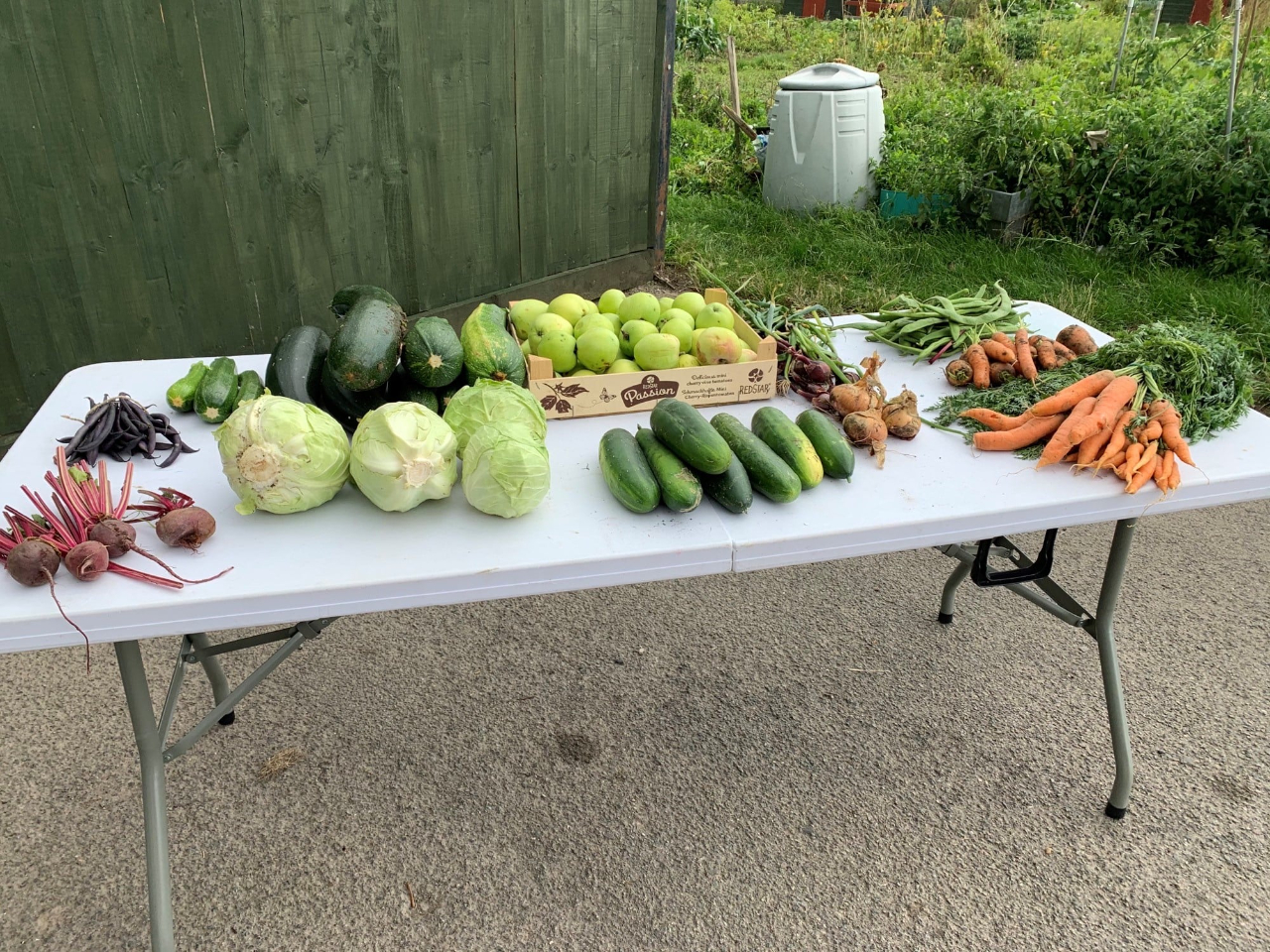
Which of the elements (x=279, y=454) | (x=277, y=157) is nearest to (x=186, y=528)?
(x=279, y=454)

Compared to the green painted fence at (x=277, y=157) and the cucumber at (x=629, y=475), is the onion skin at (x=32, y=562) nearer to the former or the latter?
the cucumber at (x=629, y=475)

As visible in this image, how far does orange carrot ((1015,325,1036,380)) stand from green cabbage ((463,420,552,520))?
5.02 ft

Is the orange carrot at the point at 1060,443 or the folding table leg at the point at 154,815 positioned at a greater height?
the orange carrot at the point at 1060,443

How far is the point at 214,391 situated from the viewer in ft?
7.83

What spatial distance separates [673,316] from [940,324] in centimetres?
102

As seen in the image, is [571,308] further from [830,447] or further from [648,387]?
[830,447]

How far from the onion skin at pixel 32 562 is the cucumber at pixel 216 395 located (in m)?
0.75

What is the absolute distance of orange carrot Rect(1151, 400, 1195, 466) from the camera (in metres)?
2.20

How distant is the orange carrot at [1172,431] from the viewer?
220 cm

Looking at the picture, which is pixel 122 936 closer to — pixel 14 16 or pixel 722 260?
pixel 14 16

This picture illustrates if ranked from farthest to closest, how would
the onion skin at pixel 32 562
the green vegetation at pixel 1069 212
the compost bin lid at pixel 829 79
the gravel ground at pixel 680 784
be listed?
the compost bin lid at pixel 829 79
the green vegetation at pixel 1069 212
the gravel ground at pixel 680 784
the onion skin at pixel 32 562

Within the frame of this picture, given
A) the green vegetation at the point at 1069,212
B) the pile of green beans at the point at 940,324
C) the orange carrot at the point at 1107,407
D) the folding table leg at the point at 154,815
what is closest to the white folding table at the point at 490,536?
the folding table leg at the point at 154,815

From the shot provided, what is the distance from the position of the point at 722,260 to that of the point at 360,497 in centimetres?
557

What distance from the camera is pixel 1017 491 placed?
2121 mm
